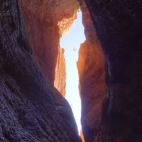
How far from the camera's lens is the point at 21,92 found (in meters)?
5.95

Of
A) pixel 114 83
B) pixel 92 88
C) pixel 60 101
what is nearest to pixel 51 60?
pixel 92 88

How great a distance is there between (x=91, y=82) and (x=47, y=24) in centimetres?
494

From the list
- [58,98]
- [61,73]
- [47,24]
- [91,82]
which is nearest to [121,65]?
[58,98]

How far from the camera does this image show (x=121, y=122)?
781 cm

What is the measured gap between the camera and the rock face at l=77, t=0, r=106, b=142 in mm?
10523

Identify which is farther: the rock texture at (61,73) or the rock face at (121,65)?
the rock texture at (61,73)

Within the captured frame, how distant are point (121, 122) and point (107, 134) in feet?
2.63

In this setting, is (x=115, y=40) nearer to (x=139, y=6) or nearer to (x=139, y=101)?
(x=139, y=6)

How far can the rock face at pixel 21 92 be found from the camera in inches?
184

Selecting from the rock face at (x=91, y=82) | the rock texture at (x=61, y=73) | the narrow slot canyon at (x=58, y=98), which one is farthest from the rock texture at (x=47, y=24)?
the narrow slot canyon at (x=58, y=98)

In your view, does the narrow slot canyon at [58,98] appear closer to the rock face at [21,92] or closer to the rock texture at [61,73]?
the rock face at [21,92]

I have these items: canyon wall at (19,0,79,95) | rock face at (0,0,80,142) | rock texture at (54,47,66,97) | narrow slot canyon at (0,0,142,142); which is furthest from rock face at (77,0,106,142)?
rock face at (0,0,80,142)

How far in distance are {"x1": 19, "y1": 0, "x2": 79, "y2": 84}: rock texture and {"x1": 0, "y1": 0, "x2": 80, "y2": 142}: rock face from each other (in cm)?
480

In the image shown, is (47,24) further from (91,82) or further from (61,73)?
(91,82)
